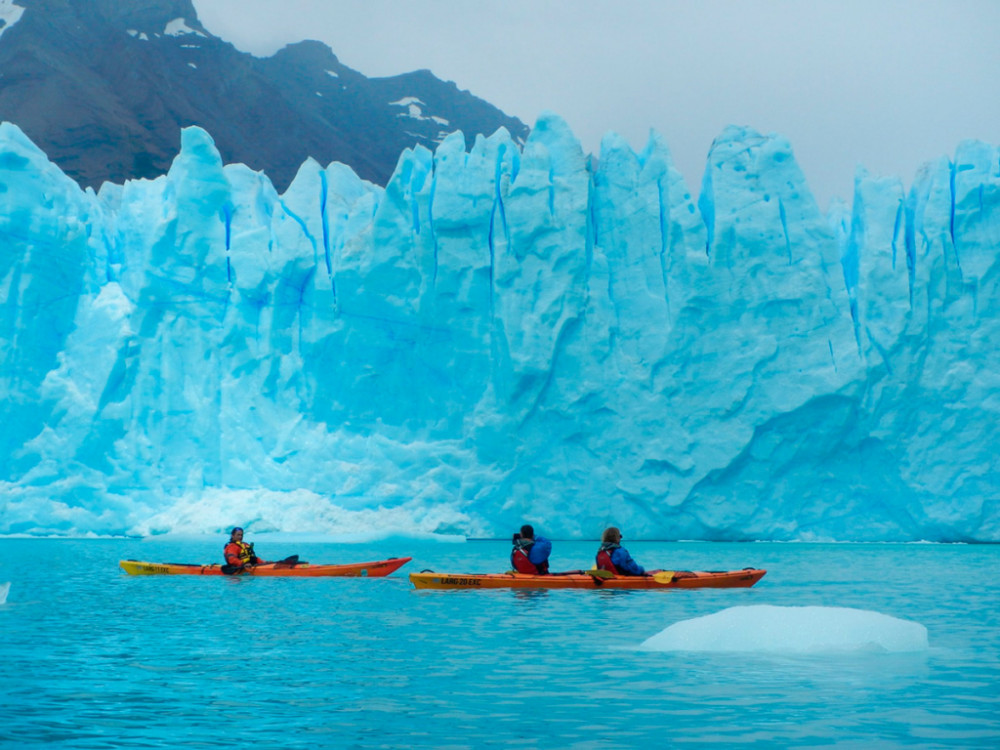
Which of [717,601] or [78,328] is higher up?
[78,328]

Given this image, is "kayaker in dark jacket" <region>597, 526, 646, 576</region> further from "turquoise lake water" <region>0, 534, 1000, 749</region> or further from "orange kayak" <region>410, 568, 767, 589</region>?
"turquoise lake water" <region>0, 534, 1000, 749</region>

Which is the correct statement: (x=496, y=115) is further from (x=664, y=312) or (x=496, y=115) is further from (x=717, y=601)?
(x=717, y=601)

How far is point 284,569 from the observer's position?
15508 millimetres

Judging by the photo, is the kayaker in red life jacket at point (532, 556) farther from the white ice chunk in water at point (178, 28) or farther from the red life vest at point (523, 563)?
the white ice chunk in water at point (178, 28)

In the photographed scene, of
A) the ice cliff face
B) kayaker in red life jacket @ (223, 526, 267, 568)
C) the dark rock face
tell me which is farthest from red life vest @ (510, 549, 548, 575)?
Result: the dark rock face

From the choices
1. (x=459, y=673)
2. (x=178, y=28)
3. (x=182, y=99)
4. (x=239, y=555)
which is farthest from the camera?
(x=178, y=28)

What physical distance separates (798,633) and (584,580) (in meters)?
5.64

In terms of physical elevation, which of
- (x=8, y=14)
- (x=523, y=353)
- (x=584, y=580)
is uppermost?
(x=8, y=14)

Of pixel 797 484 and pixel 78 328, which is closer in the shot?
pixel 797 484

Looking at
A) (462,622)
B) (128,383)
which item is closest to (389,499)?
(128,383)

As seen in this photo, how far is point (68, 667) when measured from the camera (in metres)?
7.57

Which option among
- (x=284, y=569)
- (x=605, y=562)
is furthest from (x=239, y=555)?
(x=605, y=562)

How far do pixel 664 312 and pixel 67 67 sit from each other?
2789 centimetres

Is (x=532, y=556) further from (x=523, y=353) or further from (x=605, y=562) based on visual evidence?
(x=523, y=353)
